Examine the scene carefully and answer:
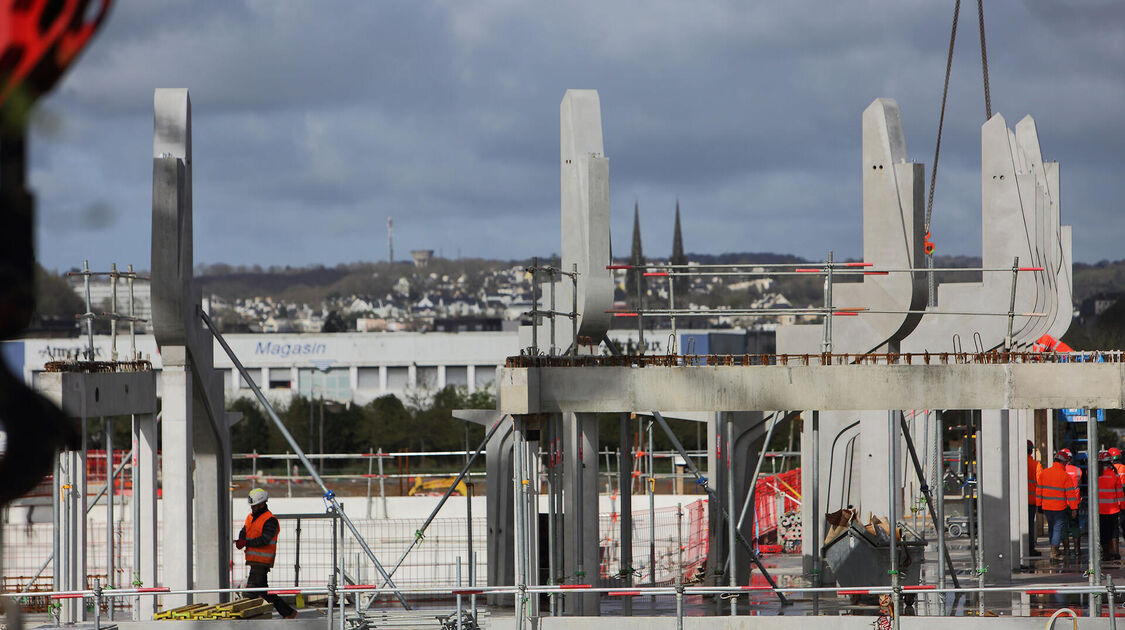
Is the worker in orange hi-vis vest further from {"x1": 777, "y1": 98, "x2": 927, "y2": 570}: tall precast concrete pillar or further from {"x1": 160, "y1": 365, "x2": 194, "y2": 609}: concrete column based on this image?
{"x1": 160, "y1": 365, "x2": 194, "y2": 609}: concrete column

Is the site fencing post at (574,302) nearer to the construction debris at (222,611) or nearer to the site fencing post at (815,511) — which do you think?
the site fencing post at (815,511)

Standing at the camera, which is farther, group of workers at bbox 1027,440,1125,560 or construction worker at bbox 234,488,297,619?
group of workers at bbox 1027,440,1125,560

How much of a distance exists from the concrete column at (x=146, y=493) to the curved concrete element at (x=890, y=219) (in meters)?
9.25

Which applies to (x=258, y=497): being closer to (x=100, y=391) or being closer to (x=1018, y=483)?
(x=100, y=391)

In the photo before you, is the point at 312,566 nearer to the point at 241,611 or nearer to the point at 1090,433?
the point at 241,611

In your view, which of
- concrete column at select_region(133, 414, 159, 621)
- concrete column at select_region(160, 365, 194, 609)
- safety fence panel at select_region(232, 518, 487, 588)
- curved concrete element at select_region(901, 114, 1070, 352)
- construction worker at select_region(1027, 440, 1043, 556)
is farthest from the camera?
safety fence panel at select_region(232, 518, 487, 588)

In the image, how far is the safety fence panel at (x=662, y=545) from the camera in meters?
23.1

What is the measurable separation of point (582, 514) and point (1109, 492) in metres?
8.73

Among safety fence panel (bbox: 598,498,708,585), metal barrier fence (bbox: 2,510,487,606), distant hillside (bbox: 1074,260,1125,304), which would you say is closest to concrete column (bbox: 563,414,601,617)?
safety fence panel (bbox: 598,498,708,585)

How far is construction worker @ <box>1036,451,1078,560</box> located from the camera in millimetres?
19847

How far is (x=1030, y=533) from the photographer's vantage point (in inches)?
890

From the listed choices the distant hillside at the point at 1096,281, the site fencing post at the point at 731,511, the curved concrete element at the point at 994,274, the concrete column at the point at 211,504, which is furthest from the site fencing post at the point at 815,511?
the distant hillside at the point at 1096,281

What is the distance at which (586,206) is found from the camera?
14.9 m

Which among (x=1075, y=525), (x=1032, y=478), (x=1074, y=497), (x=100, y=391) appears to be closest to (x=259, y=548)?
(x=100, y=391)
